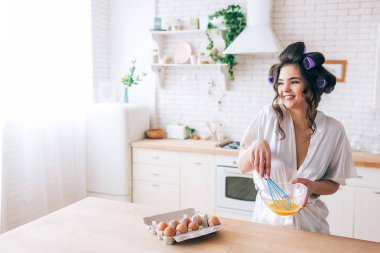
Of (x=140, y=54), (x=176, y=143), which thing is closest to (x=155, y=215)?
(x=176, y=143)

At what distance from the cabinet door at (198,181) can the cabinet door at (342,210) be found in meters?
1.11

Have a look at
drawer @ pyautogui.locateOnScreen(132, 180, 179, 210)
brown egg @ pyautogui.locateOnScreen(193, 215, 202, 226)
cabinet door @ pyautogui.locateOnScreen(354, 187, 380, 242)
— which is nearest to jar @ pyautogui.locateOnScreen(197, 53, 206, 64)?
drawer @ pyautogui.locateOnScreen(132, 180, 179, 210)

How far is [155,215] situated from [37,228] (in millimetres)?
549

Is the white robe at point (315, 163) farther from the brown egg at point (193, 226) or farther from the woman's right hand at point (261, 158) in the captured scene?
the brown egg at point (193, 226)

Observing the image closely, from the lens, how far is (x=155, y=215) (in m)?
1.76

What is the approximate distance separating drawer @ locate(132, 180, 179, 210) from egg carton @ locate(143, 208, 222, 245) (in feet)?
7.28

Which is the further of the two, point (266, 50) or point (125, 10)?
point (125, 10)

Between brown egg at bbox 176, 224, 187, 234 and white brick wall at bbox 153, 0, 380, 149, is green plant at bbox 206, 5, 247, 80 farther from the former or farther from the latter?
brown egg at bbox 176, 224, 187, 234

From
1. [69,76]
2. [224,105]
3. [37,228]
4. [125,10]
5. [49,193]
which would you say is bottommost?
[49,193]

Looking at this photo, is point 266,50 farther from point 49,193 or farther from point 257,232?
point 49,193

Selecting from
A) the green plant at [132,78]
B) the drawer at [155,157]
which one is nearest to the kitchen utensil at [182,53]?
the green plant at [132,78]

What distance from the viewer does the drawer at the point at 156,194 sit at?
13.2 feet

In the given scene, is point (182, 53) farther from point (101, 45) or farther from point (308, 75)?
point (308, 75)

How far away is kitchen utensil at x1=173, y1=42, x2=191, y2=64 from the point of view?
14.4ft
